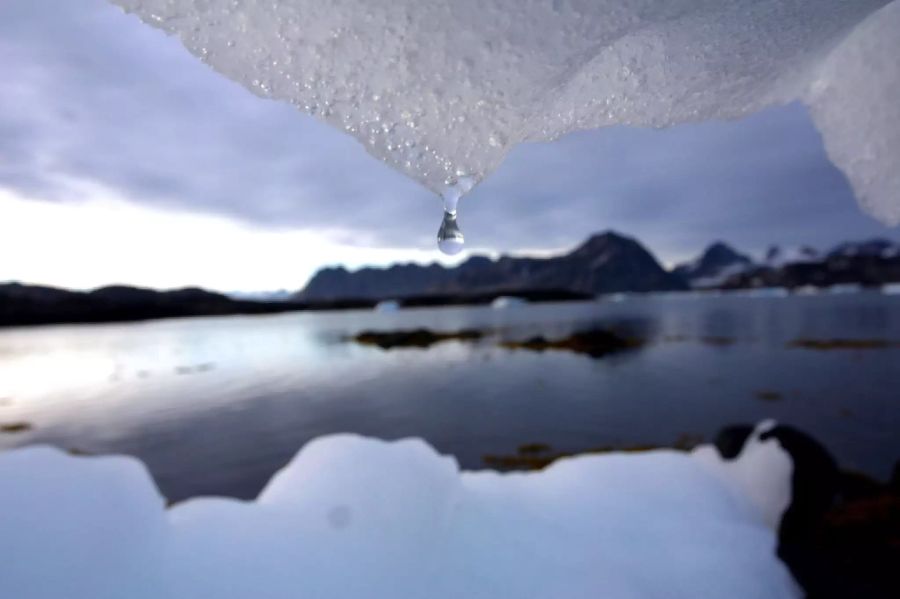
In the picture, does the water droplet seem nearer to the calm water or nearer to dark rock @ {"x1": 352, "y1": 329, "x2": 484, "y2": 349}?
the calm water

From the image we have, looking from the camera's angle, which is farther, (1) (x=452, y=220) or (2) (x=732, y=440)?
(2) (x=732, y=440)

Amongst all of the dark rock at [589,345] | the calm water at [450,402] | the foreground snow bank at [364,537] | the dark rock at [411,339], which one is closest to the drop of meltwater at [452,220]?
the foreground snow bank at [364,537]

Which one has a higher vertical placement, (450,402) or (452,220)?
(452,220)

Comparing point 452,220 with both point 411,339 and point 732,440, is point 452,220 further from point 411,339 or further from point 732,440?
point 411,339

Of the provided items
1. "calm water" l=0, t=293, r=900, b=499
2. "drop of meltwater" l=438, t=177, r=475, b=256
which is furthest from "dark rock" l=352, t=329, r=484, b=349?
"drop of meltwater" l=438, t=177, r=475, b=256

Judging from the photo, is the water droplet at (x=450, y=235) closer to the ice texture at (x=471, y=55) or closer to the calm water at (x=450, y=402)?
the ice texture at (x=471, y=55)

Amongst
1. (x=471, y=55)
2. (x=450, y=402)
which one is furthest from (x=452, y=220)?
(x=450, y=402)
